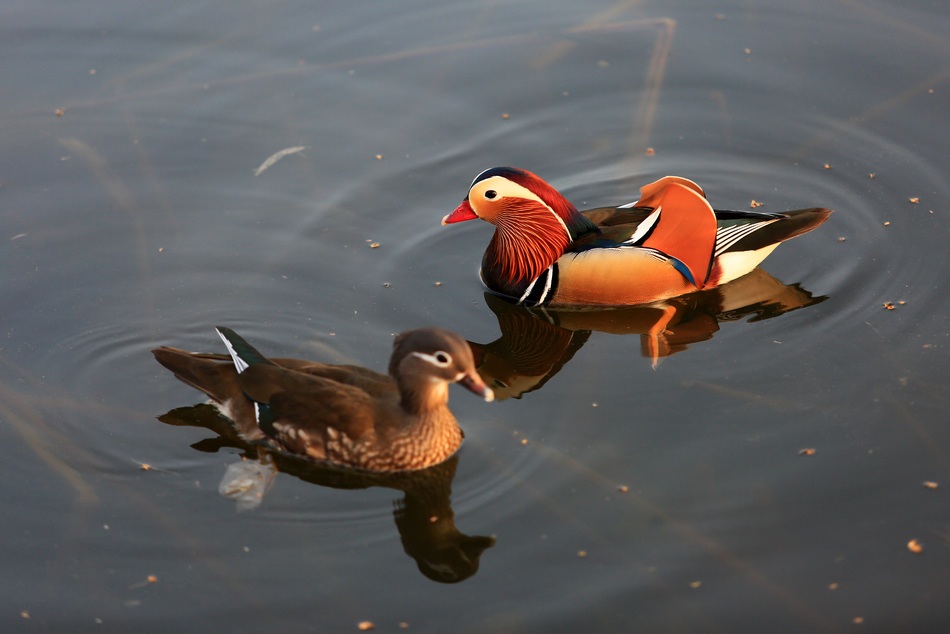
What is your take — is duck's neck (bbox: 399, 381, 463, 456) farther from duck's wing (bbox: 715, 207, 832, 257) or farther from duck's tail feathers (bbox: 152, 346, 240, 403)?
duck's wing (bbox: 715, 207, 832, 257)

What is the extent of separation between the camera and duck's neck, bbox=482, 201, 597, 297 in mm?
7715

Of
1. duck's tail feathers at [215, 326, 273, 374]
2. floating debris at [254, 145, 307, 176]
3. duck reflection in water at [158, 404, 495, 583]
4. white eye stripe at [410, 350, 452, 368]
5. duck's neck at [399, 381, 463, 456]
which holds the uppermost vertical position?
floating debris at [254, 145, 307, 176]

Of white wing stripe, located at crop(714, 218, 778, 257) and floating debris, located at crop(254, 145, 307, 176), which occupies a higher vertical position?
floating debris, located at crop(254, 145, 307, 176)

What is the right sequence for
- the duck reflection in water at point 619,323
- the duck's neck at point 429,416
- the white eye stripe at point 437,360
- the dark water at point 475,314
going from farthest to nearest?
the duck reflection in water at point 619,323 → the duck's neck at point 429,416 → the white eye stripe at point 437,360 → the dark water at point 475,314

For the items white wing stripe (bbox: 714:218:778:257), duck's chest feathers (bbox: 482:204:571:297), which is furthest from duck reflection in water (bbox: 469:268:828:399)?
white wing stripe (bbox: 714:218:778:257)

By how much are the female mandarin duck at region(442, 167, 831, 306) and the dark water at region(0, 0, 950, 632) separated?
0.66 feet

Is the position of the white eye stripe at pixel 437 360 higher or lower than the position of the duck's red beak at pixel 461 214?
lower

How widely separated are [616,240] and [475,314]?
110 centimetres

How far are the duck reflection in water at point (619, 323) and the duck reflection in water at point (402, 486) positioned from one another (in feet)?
3.54

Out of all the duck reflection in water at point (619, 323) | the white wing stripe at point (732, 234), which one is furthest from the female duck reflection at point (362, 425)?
the white wing stripe at point (732, 234)

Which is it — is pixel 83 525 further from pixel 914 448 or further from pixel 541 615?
pixel 914 448

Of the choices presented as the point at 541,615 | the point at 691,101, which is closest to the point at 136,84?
the point at 691,101

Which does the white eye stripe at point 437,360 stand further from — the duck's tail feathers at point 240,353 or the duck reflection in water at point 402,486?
the duck's tail feathers at point 240,353

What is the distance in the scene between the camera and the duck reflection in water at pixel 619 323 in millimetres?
7215
